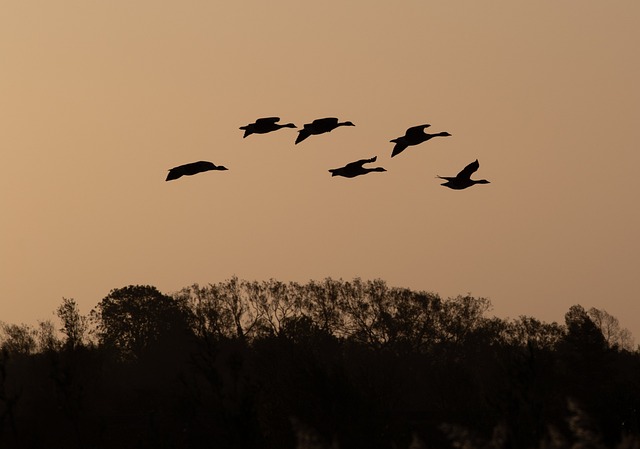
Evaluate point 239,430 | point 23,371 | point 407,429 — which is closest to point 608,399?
point 407,429

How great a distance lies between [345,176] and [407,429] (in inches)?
1496

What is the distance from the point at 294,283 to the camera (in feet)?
390

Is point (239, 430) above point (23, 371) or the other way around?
the other way around

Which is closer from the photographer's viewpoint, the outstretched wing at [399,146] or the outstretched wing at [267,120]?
the outstretched wing at [399,146]

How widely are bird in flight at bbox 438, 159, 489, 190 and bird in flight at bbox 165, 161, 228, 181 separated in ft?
16.4

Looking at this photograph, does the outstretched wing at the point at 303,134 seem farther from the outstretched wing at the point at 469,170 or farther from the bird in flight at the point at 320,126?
the outstretched wing at the point at 469,170

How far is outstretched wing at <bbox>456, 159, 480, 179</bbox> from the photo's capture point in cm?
2953

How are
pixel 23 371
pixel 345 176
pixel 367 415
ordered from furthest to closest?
pixel 23 371 → pixel 367 415 → pixel 345 176

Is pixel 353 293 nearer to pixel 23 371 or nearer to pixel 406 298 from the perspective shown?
pixel 406 298

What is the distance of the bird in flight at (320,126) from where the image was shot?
93.7 feet

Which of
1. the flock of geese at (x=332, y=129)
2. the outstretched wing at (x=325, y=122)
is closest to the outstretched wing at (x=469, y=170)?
the flock of geese at (x=332, y=129)

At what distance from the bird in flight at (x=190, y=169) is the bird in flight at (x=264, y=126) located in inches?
51.8

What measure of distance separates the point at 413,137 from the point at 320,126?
2.03 m

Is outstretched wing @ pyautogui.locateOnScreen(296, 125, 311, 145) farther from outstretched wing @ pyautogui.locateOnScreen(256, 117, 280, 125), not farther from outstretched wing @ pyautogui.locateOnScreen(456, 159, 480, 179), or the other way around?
outstretched wing @ pyautogui.locateOnScreen(456, 159, 480, 179)
